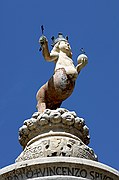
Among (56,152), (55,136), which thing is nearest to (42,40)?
(55,136)

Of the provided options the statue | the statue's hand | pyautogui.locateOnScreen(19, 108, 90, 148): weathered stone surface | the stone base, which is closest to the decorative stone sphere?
the statue

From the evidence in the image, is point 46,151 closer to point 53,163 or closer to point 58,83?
point 53,163

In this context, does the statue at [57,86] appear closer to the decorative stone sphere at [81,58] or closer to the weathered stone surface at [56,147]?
the decorative stone sphere at [81,58]

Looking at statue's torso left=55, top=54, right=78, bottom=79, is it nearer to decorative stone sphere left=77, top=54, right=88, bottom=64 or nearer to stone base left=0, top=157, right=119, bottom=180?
decorative stone sphere left=77, top=54, right=88, bottom=64

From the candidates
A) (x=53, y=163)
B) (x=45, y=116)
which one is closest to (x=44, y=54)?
(x=45, y=116)

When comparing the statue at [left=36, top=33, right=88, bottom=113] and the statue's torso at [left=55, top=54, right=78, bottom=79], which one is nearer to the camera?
the statue at [left=36, top=33, right=88, bottom=113]

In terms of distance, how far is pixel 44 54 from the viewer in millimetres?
14461

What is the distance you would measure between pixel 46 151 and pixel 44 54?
9.68ft

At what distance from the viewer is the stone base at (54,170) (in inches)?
446

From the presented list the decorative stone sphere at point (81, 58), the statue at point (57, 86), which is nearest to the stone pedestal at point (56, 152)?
the statue at point (57, 86)

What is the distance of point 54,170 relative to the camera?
11344 millimetres

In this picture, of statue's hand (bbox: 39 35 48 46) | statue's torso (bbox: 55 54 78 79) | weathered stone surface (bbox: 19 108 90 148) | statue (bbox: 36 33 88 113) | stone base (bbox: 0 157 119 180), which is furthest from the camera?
statue's hand (bbox: 39 35 48 46)

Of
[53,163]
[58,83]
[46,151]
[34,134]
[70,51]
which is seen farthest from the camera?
[70,51]

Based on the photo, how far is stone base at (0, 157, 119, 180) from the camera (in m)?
11.3
